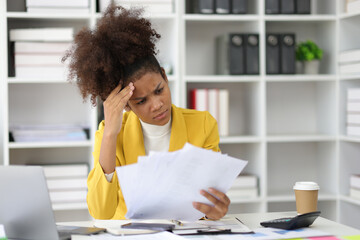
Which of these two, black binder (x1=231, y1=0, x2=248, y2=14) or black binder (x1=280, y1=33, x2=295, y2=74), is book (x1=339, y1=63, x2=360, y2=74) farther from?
black binder (x1=231, y1=0, x2=248, y2=14)

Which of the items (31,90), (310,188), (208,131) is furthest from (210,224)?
(31,90)

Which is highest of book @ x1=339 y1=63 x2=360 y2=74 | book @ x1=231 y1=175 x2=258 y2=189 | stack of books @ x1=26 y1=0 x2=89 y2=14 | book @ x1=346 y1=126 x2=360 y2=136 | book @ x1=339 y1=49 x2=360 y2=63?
stack of books @ x1=26 y1=0 x2=89 y2=14

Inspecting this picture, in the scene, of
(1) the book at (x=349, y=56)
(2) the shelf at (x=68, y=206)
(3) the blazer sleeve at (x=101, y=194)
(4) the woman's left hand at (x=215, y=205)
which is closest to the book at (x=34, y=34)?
(2) the shelf at (x=68, y=206)

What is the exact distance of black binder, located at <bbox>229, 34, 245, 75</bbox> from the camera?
10.1 feet

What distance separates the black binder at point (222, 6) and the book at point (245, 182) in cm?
101

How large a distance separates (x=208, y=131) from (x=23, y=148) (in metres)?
1.69

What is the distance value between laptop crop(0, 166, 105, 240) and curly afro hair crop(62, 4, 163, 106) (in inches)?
19.6

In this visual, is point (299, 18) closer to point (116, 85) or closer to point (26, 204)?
point (116, 85)

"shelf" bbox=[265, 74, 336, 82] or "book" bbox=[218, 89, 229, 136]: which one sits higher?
"shelf" bbox=[265, 74, 336, 82]

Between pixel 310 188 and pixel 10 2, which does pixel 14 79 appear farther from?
pixel 310 188

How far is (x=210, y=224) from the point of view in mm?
1466

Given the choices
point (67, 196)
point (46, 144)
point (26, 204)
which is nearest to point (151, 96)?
point (26, 204)

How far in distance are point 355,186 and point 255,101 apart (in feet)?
2.62

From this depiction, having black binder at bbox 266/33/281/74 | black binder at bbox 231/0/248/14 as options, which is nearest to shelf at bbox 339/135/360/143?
black binder at bbox 266/33/281/74
